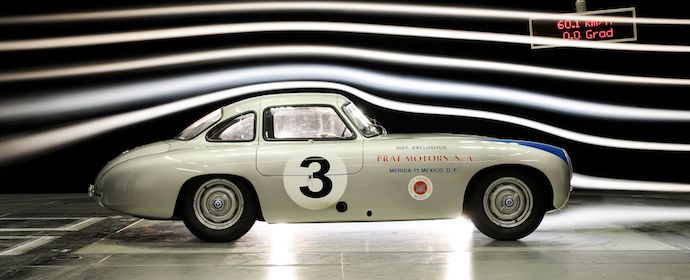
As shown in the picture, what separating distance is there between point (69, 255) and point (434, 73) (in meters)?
6.93

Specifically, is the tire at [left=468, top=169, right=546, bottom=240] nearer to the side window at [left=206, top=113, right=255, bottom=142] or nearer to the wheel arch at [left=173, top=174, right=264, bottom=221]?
the wheel arch at [left=173, top=174, right=264, bottom=221]

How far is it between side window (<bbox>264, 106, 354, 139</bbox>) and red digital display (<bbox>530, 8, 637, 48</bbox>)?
5.00 m

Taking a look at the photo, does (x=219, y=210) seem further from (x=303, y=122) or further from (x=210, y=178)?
(x=303, y=122)

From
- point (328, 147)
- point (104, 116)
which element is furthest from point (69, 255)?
point (104, 116)

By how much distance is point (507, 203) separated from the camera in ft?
26.9

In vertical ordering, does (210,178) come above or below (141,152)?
below

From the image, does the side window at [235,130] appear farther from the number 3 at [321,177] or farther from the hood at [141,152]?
the number 3 at [321,177]

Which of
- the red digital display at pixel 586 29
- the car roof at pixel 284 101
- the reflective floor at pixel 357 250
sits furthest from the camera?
the red digital display at pixel 586 29

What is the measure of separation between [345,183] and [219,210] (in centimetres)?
127

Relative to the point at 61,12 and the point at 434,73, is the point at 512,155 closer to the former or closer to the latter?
the point at 434,73

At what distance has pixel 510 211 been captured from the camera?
8188 mm

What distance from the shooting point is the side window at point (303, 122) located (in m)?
8.58

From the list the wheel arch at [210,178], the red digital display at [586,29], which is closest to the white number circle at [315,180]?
the wheel arch at [210,178]

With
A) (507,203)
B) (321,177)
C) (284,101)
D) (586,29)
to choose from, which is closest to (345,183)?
(321,177)
